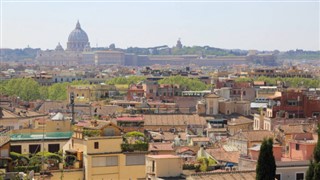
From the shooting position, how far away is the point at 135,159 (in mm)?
18969

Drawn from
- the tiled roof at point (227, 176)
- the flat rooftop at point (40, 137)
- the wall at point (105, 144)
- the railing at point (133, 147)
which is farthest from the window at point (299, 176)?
the flat rooftop at point (40, 137)

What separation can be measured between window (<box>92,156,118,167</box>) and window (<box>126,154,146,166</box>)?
0.96 feet

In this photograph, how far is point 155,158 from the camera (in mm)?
17578

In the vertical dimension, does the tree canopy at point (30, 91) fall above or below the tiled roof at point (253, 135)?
below

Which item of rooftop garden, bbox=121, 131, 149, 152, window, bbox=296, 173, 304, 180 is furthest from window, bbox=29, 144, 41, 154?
window, bbox=296, 173, 304, 180

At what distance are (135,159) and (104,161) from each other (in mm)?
748

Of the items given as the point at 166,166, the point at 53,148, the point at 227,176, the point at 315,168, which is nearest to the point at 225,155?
the point at 53,148

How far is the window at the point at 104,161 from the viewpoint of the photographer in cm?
1862

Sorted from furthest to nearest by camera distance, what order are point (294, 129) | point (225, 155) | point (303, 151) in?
point (294, 129) → point (225, 155) → point (303, 151)

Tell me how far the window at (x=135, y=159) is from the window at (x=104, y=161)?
0.96ft

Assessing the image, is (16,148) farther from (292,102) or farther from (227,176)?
(292,102)

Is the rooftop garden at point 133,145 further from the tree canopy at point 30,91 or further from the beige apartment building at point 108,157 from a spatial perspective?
the tree canopy at point 30,91

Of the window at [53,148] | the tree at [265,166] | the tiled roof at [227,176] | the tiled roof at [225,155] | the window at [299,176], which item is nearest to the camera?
the tree at [265,166]

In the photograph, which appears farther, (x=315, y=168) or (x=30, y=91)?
(x=30, y=91)
